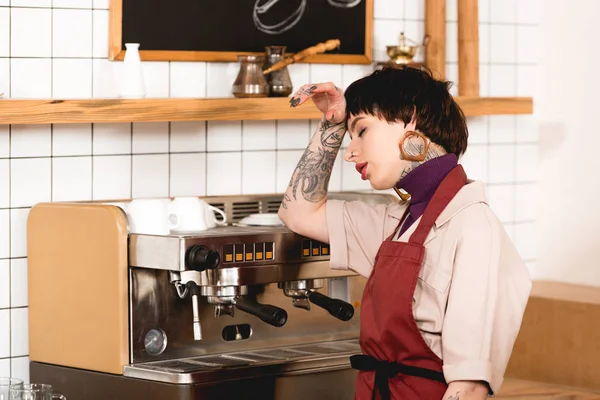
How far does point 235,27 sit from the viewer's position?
2.79 meters

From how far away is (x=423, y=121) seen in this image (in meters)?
2.12

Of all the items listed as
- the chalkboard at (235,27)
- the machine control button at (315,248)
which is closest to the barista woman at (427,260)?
the machine control button at (315,248)

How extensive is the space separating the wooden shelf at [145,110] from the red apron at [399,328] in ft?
2.08

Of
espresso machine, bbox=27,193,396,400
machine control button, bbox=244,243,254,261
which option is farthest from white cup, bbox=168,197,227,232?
machine control button, bbox=244,243,254,261

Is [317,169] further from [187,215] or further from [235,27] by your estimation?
[235,27]

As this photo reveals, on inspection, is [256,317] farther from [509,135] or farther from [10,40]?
[509,135]

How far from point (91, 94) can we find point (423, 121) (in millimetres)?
913

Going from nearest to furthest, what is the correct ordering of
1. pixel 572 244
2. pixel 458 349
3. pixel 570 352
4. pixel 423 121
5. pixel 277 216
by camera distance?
pixel 458 349 → pixel 423 121 → pixel 277 216 → pixel 570 352 → pixel 572 244

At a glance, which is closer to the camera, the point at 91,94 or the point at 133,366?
the point at 133,366

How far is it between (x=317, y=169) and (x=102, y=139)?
0.60 metres

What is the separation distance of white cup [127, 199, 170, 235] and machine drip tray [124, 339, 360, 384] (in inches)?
11.2

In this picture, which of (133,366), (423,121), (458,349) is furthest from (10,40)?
(458,349)

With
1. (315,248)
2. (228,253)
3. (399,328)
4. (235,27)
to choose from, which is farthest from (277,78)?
(399,328)

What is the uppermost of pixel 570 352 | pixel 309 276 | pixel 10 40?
pixel 10 40
